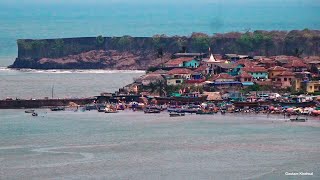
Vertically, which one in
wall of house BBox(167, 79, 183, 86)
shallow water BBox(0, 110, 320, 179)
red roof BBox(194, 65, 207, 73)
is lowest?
shallow water BBox(0, 110, 320, 179)

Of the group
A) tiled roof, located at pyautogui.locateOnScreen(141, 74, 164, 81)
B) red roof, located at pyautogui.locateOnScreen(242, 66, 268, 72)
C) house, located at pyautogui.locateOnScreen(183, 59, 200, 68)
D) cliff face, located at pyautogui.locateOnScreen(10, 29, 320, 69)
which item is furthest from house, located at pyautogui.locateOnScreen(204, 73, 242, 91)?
cliff face, located at pyautogui.locateOnScreen(10, 29, 320, 69)

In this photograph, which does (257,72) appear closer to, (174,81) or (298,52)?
(174,81)

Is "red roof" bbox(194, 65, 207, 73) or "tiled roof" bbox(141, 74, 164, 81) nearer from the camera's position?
"tiled roof" bbox(141, 74, 164, 81)

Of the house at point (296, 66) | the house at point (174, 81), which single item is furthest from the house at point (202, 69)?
the house at point (296, 66)

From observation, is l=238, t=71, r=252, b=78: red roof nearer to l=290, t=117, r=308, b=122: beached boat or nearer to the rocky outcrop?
l=290, t=117, r=308, b=122: beached boat

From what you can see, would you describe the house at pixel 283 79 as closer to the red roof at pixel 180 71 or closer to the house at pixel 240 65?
the house at pixel 240 65

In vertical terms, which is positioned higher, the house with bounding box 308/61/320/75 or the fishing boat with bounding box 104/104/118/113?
the house with bounding box 308/61/320/75

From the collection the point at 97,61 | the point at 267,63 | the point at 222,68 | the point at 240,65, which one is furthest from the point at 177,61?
the point at 97,61
